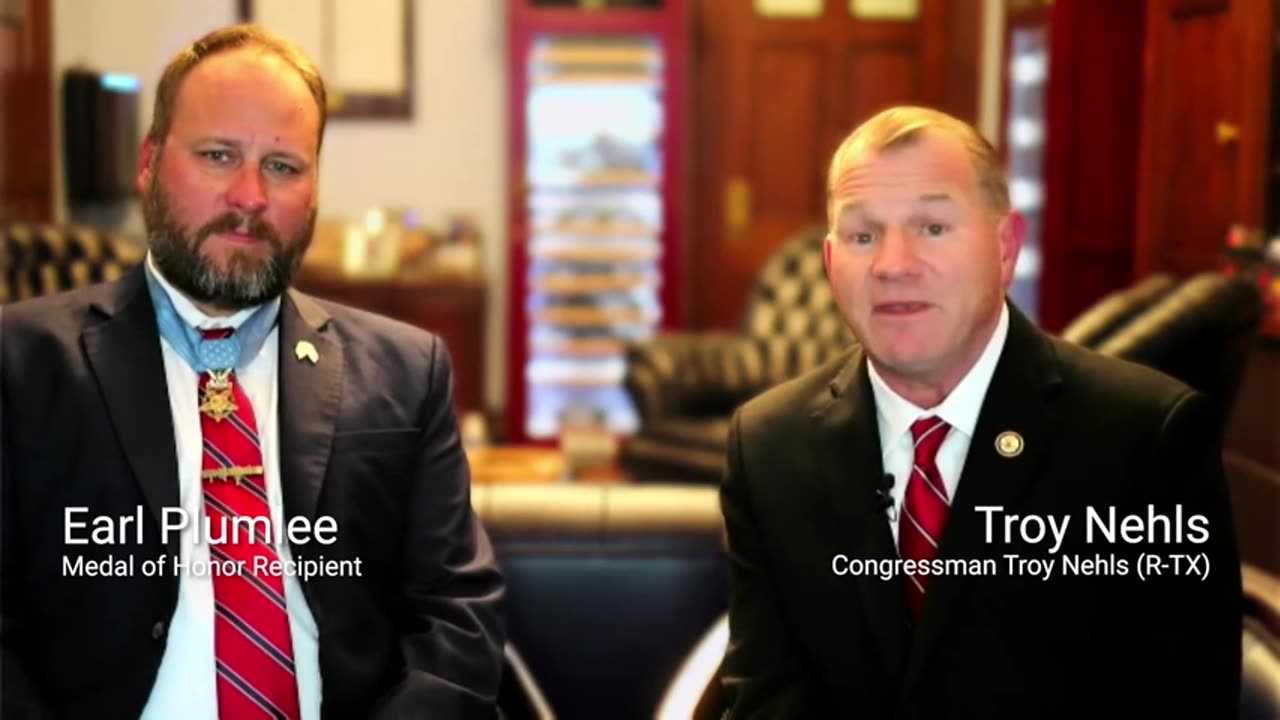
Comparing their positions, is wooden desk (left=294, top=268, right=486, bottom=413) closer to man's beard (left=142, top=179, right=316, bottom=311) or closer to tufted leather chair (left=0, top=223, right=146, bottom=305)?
tufted leather chair (left=0, top=223, right=146, bottom=305)

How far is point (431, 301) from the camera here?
620 cm

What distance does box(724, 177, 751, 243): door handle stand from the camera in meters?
6.66

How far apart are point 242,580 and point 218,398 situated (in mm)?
216

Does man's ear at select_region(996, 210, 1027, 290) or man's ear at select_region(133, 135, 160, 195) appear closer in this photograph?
man's ear at select_region(996, 210, 1027, 290)

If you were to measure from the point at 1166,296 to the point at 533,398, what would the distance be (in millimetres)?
4312

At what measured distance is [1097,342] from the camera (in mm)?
2531

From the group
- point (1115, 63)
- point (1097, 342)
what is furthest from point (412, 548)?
point (1115, 63)

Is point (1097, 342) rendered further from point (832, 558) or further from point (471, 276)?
point (471, 276)

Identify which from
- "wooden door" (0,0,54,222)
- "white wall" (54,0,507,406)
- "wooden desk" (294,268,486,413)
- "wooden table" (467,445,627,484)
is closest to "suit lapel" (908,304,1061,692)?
"wooden table" (467,445,627,484)

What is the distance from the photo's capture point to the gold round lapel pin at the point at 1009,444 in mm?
1562

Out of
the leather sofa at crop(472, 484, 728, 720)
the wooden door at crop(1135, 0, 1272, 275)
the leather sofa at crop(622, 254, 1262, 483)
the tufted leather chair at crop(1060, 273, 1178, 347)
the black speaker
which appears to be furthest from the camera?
the black speaker

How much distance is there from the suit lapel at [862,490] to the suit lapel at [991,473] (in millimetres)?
40

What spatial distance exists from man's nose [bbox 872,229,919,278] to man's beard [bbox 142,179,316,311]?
0.69 metres

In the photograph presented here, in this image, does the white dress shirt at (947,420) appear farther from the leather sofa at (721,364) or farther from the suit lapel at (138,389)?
the leather sofa at (721,364)
